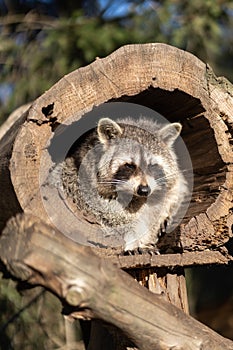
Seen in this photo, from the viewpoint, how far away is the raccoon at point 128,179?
16.2ft

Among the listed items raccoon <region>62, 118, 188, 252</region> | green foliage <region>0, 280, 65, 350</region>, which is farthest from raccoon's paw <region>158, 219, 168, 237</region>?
green foliage <region>0, 280, 65, 350</region>

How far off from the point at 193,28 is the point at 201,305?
3.88 metres

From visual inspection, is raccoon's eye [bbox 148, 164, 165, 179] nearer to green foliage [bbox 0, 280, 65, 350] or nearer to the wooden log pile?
the wooden log pile

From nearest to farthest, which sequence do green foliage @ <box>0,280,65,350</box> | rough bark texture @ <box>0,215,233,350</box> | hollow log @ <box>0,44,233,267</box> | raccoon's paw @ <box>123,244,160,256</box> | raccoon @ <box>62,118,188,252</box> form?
rough bark texture @ <box>0,215,233,350</box>
hollow log @ <box>0,44,233,267</box>
raccoon's paw @ <box>123,244,160,256</box>
raccoon @ <box>62,118,188,252</box>
green foliage @ <box>0,280,65,350</box>

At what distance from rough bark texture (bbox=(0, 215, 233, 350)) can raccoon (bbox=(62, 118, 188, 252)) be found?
5.00 ft

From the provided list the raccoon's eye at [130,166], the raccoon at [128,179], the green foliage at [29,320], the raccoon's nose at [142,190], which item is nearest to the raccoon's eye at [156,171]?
the raccoon at [128,179]

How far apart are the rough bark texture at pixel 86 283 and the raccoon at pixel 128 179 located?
1.52 meters

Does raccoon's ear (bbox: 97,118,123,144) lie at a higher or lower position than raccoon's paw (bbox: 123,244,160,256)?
higher

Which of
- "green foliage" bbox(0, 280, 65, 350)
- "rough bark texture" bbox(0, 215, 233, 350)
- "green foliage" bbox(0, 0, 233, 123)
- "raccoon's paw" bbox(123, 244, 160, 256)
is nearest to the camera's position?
"rough bark texture" bbox(0, 215, 233, 350)

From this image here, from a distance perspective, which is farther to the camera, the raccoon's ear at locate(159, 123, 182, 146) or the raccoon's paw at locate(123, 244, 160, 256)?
the raccoon's ear at locate(159, 123, 182, 146)

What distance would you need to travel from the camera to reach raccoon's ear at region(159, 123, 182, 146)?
195 inches

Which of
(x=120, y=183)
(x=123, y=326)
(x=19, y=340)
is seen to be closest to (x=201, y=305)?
(x=19, y=340)

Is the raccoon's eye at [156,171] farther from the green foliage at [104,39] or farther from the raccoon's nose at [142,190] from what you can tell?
the green foliage at [104,39]

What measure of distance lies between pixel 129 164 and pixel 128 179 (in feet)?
0.49
